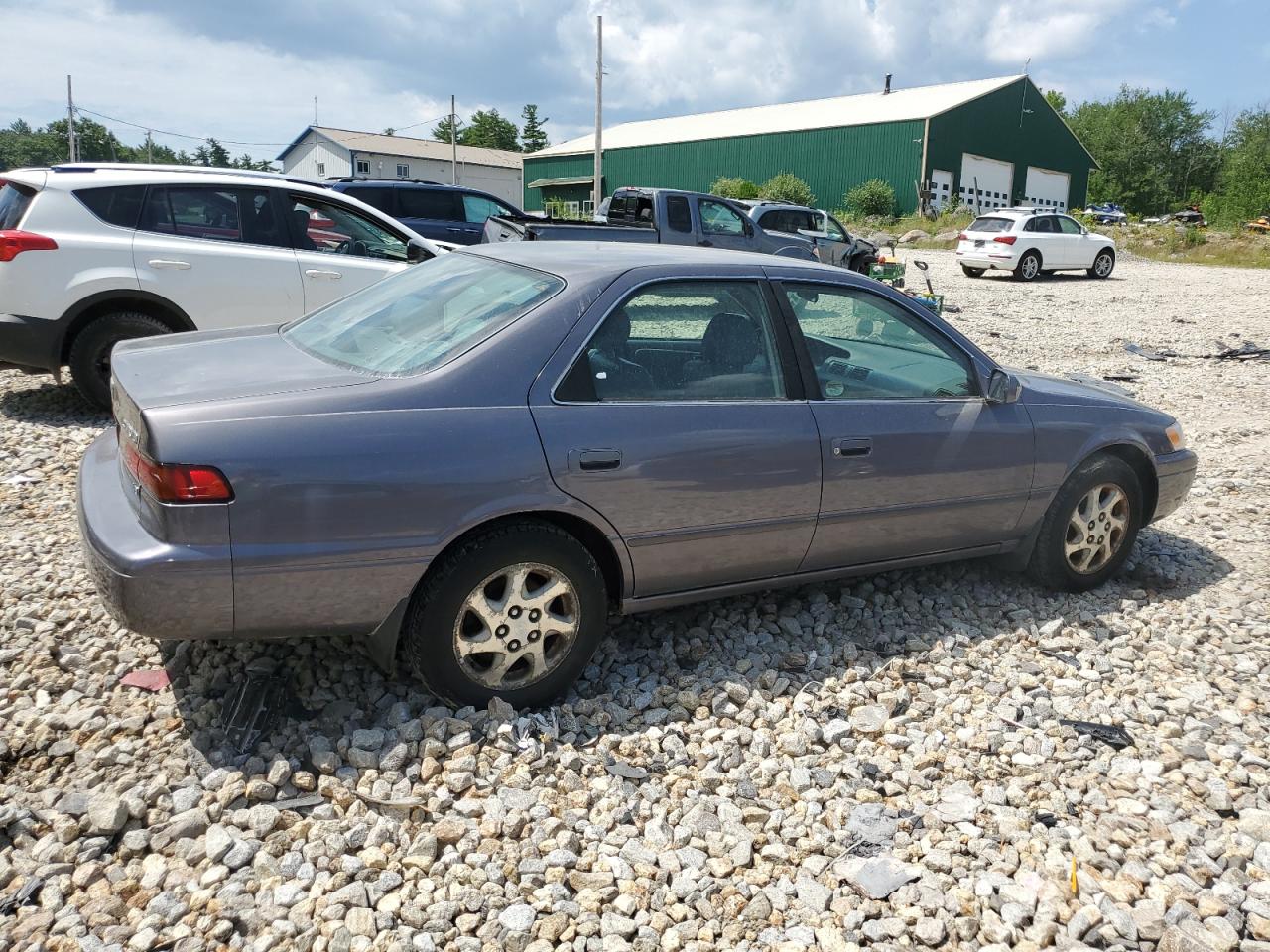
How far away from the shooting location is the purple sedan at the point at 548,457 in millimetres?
2992

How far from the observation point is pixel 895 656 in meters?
4.23

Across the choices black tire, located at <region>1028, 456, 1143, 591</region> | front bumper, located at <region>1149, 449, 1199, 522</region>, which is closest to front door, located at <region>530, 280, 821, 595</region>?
black tire, located at <region>1028, 456, 1143, 591</region>

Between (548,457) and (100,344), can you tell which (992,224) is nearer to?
(100,344)

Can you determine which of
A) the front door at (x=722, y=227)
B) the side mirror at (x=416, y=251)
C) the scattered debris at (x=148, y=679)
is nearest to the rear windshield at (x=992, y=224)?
the front door at (x=722, y=227)

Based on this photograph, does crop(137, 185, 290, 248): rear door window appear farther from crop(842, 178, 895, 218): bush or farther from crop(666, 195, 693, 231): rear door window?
crop(842, 178, 895, 218): bush

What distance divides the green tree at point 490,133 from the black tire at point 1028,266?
233 feet

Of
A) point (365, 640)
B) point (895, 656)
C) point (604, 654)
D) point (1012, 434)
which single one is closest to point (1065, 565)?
point (1012, 434)

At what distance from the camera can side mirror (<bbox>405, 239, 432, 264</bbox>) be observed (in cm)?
784

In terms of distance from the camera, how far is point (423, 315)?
150 inches

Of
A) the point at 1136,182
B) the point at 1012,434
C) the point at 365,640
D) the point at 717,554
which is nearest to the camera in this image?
the point at 365,640

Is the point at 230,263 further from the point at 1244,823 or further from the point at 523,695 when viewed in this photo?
the point at 1244,823

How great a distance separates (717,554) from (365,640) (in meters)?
1.32

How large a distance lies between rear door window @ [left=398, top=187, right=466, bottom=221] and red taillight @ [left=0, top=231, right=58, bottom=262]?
26.9 feet

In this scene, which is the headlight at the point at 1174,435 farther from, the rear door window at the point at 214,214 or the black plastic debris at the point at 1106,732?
the rear door window at the point at 214,214
